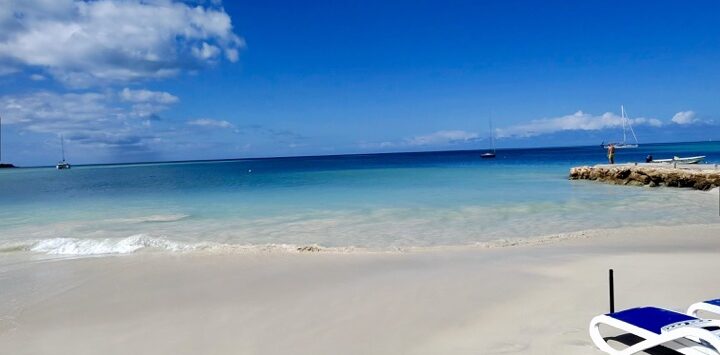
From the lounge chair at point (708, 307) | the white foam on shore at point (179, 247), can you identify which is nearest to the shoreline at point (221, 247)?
the white foam on shore at point (179, 247)

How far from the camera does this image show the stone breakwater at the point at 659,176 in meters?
22.6

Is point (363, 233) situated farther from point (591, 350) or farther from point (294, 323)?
point (591, 350)

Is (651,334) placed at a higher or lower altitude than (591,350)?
higher

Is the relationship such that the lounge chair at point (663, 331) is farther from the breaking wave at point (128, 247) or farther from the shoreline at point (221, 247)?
the breaking wave at point (128, 247)

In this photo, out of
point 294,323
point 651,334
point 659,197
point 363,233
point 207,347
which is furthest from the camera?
point 659,197

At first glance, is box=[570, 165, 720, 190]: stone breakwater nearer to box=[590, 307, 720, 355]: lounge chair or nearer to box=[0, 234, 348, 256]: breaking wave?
box=[0, 234, 348, 256]: breaking wave

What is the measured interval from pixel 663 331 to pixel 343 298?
13.1ft

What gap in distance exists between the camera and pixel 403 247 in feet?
35.0

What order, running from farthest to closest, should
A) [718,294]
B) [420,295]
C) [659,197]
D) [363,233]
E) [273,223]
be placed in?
[659,197]
[273,223]
[363,233]
[420,295]
[718,294]

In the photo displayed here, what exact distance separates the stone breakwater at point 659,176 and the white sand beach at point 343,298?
54.2 ft

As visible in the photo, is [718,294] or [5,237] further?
[5,237]

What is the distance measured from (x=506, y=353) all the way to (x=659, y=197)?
19121 mm

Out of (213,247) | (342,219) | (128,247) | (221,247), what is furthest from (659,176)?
(128,247)

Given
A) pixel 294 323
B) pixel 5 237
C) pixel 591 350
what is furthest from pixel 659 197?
pixel 5 237
